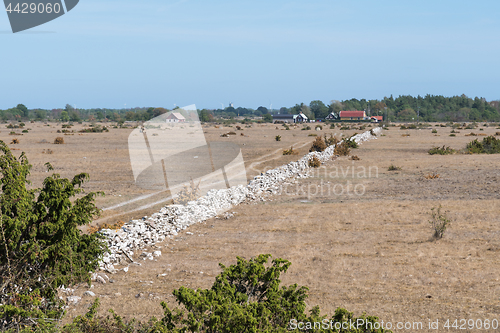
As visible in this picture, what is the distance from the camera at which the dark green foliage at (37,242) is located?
14.8 feet

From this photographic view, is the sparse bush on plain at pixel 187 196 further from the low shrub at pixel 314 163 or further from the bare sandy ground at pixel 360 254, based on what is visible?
the low shrub at pixel 314 163

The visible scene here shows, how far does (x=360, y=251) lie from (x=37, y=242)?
254 inches

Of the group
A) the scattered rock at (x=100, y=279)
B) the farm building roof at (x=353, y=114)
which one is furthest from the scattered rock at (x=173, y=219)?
the farm building roof at (x=353, y=114)

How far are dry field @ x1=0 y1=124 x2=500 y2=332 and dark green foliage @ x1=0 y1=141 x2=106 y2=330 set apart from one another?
171 centimetres

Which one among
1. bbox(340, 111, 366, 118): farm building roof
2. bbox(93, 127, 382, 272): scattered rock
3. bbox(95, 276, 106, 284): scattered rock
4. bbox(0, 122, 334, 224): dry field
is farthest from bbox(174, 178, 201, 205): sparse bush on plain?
bbox(340, 111, 366, 118): farm building roof

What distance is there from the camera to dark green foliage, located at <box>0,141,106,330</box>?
14.8 feet

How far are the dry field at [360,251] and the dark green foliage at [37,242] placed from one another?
1.71m

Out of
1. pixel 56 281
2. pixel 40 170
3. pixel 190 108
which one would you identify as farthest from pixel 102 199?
pixel 56 281

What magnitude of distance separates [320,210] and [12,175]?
9.61 meters

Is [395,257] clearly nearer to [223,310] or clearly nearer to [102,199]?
[223,310]

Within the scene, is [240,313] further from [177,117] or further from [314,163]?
[314,163]

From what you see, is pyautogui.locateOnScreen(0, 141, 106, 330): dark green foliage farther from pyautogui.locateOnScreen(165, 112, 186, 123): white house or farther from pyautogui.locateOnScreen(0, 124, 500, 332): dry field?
pyautogui.locateOnScreen(165, 112, 186, 123): white house

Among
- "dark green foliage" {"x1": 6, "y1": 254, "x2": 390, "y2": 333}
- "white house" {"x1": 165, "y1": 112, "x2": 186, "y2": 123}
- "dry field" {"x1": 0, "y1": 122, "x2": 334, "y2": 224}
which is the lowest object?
"dry field" {"x1": 0, "y1": 122, "x2": 334, "y2": 224}

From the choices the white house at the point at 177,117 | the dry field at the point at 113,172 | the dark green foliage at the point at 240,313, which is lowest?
the dry field at the point at 113,172
